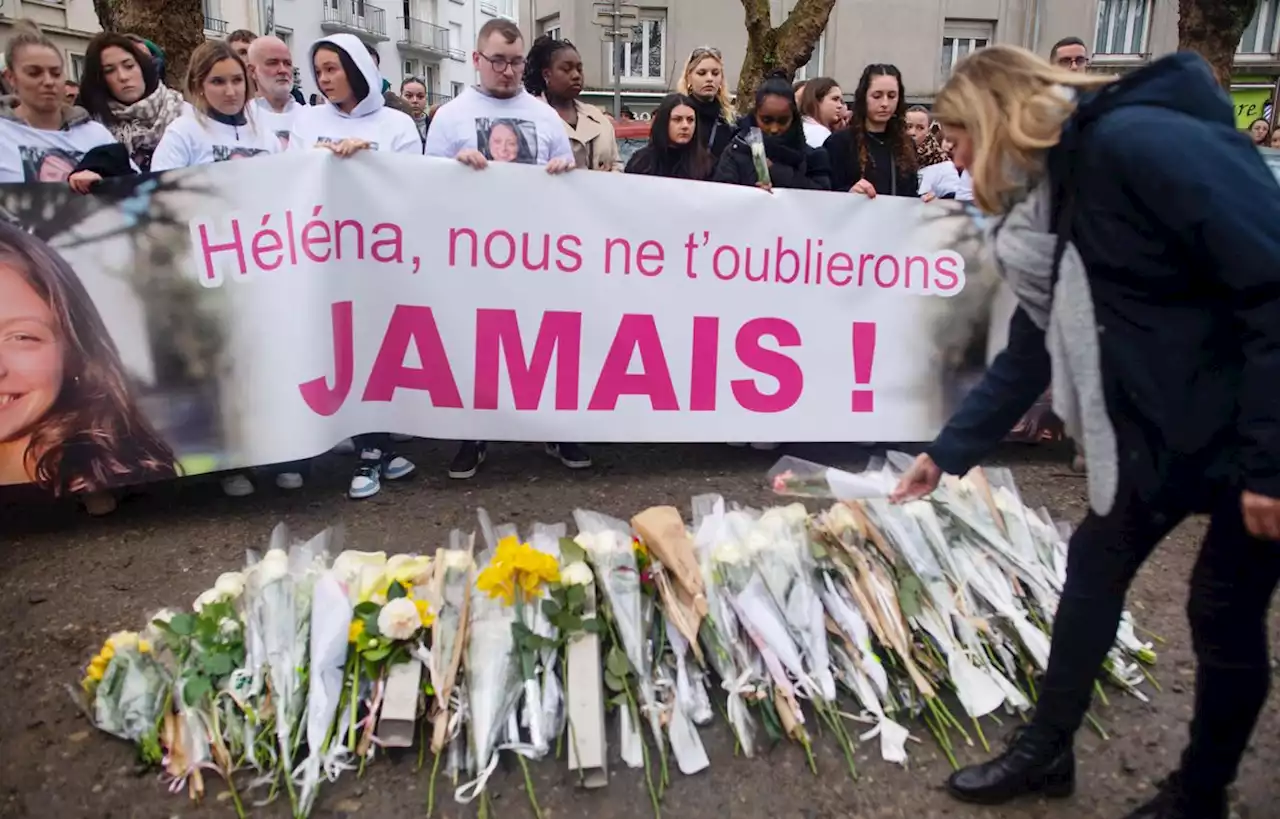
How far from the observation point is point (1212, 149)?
1.65 m

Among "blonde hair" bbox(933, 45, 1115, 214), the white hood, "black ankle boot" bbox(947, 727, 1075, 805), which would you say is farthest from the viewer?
the white hood

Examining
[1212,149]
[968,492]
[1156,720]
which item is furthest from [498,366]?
[1212,149]

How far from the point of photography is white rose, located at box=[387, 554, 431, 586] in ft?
8.50

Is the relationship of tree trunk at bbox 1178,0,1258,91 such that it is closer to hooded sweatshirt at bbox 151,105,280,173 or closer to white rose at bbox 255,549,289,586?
hooded sweatshirt at bbox 151,105,280,173

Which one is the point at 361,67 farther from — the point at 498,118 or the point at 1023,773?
the point at 1023,773

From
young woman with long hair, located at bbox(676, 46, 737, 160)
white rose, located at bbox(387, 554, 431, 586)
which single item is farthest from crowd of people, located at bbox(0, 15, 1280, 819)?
young woman with long hair, located at bbox(676, 46, 737, 160)

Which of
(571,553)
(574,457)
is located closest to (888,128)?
(574,457)

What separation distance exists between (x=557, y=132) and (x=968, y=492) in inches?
105

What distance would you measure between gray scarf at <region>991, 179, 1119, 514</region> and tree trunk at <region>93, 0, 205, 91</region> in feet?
20.9

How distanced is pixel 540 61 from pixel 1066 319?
13.2 ft

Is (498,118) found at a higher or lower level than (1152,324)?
higher

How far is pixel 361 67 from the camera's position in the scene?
4.38 m

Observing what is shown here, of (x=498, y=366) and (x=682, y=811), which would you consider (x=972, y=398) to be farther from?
(x=498, y=366)

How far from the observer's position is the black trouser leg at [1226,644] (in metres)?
1.87
